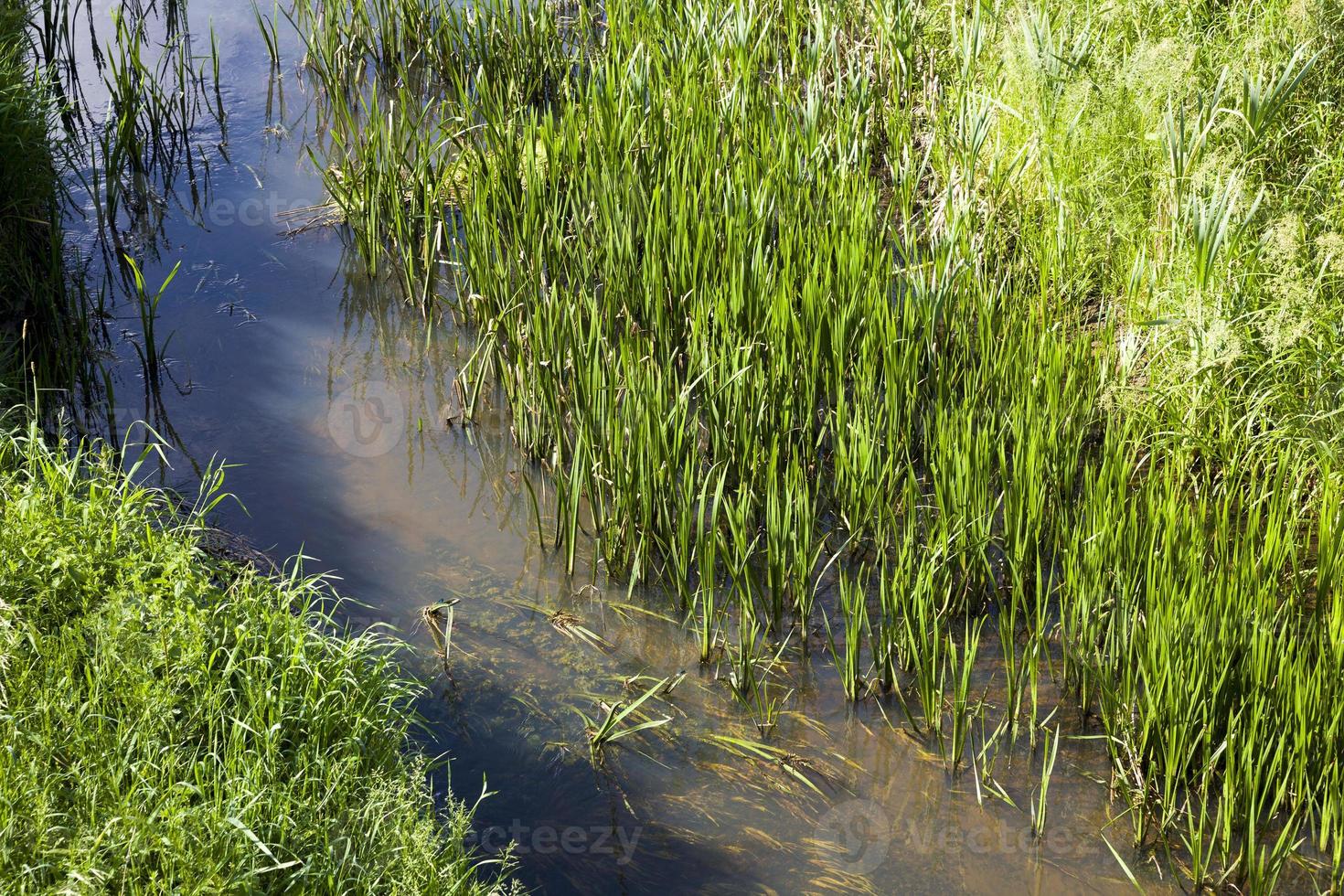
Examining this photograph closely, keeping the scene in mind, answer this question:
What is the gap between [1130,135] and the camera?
423 cm

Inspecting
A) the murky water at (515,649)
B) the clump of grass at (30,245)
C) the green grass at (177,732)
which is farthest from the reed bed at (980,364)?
the clump of grass at (30,245)

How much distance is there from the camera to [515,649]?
3311 millimetres

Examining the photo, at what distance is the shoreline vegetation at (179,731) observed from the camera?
215 cm

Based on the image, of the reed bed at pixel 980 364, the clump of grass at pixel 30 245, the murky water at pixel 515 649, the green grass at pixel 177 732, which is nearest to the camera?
the green grass at pixel 177 732

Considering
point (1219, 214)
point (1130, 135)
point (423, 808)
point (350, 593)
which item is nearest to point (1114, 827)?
point (423, 808)

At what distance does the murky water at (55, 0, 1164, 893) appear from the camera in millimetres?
2781

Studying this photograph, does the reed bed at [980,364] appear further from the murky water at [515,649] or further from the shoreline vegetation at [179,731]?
the shoreline vegetation at [179,731]

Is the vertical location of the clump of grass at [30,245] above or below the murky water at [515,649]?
above

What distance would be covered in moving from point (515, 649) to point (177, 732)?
1.06 meters

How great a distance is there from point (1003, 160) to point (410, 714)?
329cm

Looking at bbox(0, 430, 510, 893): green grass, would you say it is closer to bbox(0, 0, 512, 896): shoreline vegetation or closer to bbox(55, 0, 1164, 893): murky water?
bbox(0, 0, 512, 896): shoreline vegetation

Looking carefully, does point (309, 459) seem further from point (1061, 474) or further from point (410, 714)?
point (1061, 474)

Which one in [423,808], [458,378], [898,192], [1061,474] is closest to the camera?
[423,808]

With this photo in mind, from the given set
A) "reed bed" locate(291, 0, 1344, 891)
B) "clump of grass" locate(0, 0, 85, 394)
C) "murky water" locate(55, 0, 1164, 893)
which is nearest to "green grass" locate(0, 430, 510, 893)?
"murky water" locate(55, 0, 1164, 893)
